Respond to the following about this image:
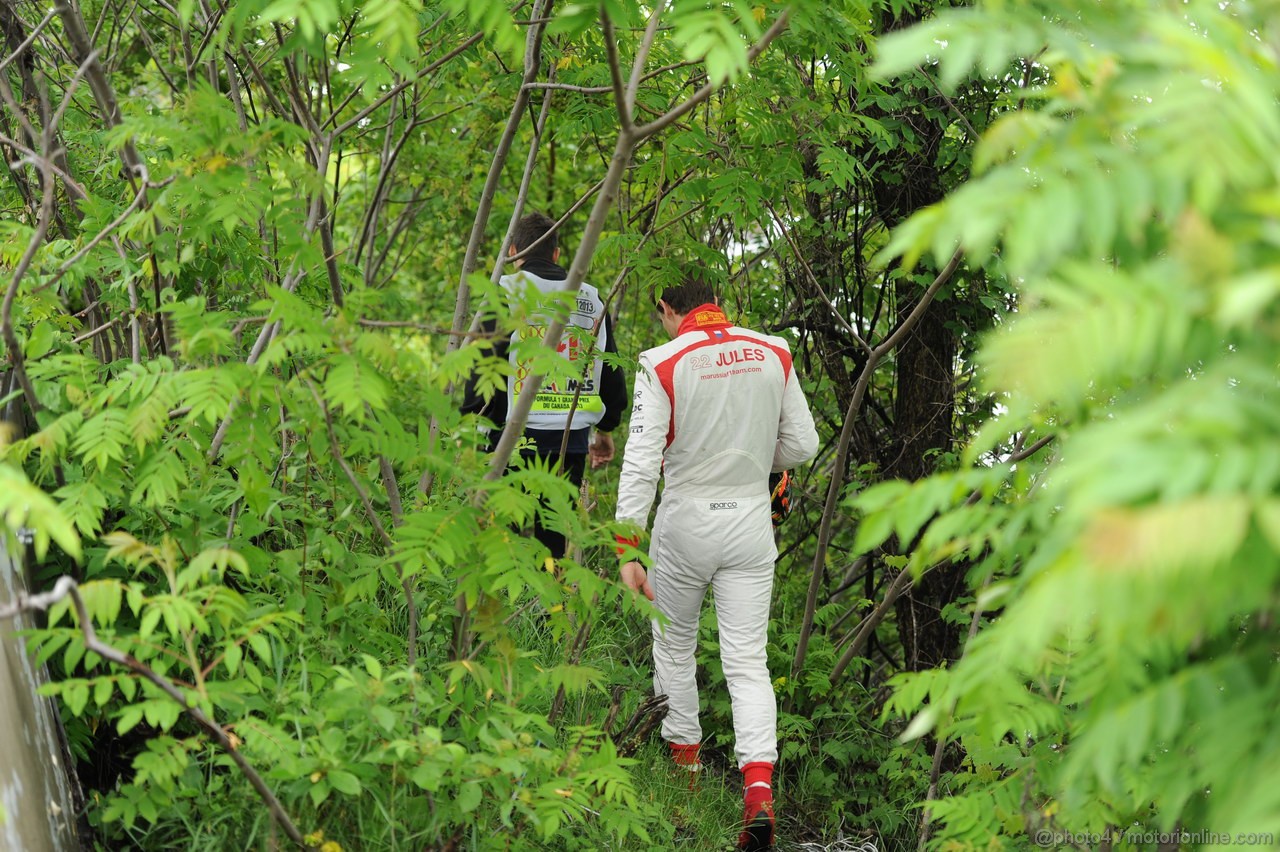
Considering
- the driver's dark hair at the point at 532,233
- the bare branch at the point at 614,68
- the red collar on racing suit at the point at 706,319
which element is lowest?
the red collar on racing suit at the point at 706,319

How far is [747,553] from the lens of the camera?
15.9 feet

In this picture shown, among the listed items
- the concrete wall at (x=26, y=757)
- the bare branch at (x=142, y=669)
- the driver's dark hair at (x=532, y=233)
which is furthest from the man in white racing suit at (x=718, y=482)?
the concrete wall at (x=26, y=757)

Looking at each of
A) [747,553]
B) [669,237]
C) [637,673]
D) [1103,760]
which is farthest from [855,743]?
[1103,760]

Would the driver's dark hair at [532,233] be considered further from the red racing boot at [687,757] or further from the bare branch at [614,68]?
the red racing boot at [687,757]

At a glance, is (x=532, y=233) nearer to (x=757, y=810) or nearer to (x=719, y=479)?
(x=719, y=479)

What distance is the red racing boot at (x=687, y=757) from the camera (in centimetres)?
505

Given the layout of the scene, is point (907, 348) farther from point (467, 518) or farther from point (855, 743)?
point (467, 518)

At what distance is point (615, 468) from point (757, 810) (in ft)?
11.2

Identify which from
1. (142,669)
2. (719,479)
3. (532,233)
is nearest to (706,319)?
(719,479)

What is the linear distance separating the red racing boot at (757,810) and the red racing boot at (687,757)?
334 millimetres

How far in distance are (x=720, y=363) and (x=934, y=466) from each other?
1.93 m

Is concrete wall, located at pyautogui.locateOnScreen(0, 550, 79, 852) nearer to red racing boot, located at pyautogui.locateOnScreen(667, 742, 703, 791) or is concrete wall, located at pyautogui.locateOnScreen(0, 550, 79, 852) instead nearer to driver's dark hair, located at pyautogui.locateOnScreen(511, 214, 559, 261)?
red racing boot, located at pyautogui.locateOnScreen(667, 742, 703, 791)

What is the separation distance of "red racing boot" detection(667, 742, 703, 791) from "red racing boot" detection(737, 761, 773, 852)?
0.33 meters

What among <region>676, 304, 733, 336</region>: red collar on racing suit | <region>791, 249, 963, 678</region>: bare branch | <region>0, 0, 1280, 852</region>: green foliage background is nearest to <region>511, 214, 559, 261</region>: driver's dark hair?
<region>0, 0, 1280, 852</region>: green foliage background
